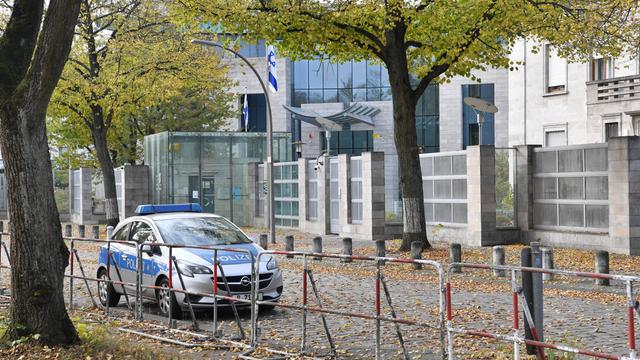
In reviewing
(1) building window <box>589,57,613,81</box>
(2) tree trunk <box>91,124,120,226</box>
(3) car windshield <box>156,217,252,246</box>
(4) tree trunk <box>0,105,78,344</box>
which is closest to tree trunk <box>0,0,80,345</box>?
(4) tree trunk <box>0,105,78,344</box>

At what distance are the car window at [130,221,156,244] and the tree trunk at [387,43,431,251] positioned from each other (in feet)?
30.8

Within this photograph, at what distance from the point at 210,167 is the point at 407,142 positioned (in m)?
18.5

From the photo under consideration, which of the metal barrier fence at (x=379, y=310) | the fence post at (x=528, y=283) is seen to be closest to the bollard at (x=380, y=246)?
the metal barrier fence at (x=379, y=310)

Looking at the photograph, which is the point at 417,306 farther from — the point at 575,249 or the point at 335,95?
the point at 335,95

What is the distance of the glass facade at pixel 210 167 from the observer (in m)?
39.8

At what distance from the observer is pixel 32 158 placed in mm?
10367

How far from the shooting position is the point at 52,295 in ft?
34.6

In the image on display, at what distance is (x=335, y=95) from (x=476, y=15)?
150 ft

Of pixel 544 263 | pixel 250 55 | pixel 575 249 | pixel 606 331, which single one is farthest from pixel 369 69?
pixel 606 331

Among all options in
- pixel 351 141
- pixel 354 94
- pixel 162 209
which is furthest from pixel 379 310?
pixel 354 94

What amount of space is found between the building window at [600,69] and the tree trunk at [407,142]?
1767cm

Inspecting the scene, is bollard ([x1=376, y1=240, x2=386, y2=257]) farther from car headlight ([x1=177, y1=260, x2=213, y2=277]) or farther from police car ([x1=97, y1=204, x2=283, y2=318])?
car headlight ([x1=177, y1=260, x2=213, y2=277])

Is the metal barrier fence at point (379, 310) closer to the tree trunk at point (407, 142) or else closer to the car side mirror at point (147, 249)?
the car side mirror at point (147, 249)

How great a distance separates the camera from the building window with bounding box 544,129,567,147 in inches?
1612
